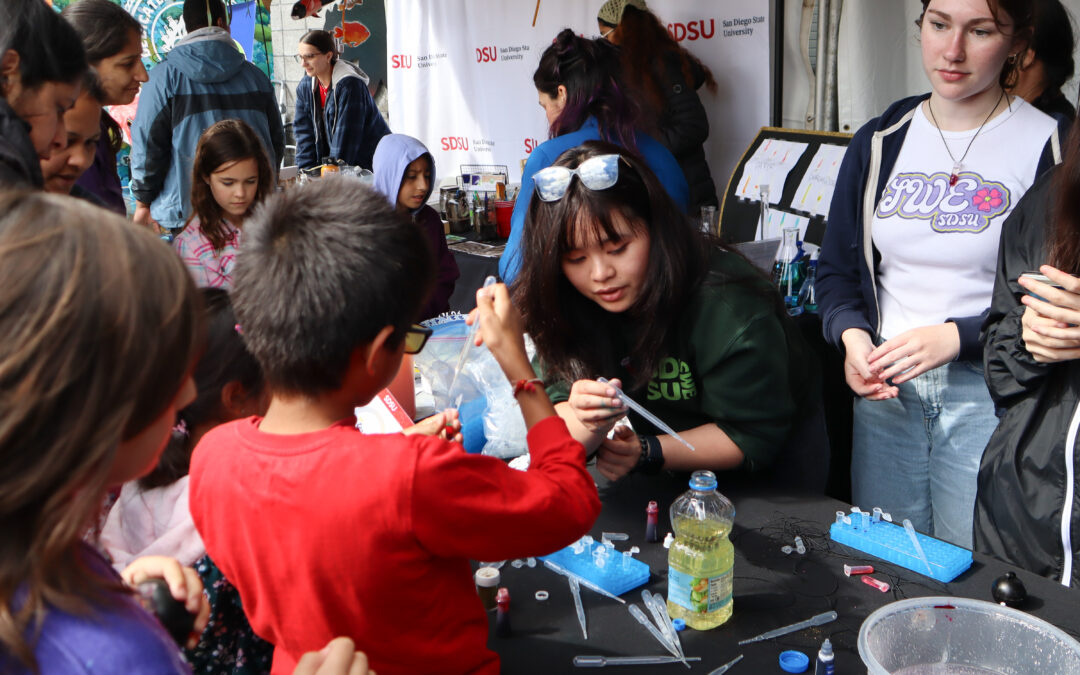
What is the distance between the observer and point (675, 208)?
2.02 metres

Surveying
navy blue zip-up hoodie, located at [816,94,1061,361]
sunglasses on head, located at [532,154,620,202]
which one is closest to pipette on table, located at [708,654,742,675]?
sunglasses on head, located at [532,154,620,202]

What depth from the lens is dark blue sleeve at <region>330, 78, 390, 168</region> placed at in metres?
6.69

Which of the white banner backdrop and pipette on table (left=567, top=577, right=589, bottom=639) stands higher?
the white banner backdrop

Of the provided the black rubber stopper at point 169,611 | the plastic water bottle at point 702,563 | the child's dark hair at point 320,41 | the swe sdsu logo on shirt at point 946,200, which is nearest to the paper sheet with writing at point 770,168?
the swe sdsu logo on shirt at point 946,200

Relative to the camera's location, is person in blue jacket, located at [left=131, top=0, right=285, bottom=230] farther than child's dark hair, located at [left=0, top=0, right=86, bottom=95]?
Yes

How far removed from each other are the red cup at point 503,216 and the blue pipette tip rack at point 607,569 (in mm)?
3729

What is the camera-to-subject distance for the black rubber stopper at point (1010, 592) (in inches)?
58.8

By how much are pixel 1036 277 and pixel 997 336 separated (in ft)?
0.68

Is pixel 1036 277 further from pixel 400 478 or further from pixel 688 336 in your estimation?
pixel 400 478

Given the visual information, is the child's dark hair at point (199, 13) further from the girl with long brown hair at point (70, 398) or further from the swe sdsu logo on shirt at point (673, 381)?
the girl with long brown hair at point (70, 398)

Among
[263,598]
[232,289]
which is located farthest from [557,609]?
[232,289]

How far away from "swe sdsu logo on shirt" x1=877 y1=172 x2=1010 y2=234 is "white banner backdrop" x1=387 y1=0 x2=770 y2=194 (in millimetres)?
2499

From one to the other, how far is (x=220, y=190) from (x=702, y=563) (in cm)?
288

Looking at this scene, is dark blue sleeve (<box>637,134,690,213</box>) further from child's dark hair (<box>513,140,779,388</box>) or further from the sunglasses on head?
the sunglasses on head
